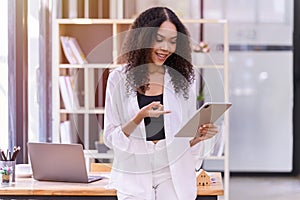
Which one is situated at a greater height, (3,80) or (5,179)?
(3,80)

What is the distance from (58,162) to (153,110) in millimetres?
663

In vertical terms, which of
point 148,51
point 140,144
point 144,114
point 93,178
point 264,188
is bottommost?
point 264,188

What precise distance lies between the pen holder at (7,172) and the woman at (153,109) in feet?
1.86

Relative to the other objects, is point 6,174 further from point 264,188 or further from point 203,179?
point 264,188

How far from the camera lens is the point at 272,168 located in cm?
750

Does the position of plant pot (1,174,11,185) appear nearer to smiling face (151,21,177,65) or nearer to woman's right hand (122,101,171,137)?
woman's right hand (122,101,171,137)

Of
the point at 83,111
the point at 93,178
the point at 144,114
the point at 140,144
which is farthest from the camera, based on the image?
the point at 83,111

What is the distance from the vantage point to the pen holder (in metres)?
2.97

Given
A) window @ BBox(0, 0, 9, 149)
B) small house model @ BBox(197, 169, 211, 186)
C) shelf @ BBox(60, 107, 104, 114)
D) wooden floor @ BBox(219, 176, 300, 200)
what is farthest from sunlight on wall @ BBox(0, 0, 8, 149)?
wooden floor @ BBox(219, 176, 300, 200)

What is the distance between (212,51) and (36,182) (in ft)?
14.7

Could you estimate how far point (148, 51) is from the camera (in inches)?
99.5

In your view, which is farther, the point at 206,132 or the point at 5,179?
the point at 5,179

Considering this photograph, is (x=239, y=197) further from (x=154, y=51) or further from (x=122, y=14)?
(x=154, y=51)

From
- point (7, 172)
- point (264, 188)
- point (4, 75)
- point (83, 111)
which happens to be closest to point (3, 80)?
point (4, 75)
